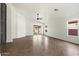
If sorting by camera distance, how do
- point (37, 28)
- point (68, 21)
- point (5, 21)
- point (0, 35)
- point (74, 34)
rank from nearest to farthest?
point (0, 35) < point (5, 21) < point (74, 34) < point (68, 21) < point (37, 28)

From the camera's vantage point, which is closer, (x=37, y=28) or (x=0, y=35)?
(x=0, y=35)

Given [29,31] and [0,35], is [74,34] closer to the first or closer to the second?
[0,35]

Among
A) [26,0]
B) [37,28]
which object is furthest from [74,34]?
[37,28]

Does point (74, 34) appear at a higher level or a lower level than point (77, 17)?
lower

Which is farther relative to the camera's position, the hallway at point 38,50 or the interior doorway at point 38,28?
the interior doorway at point 38,28

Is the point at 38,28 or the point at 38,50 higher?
the point at 38,28

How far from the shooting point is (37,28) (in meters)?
24.6

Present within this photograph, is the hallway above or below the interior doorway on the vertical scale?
below

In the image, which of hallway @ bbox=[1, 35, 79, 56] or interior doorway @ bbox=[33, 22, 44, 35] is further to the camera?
interior doorway @ bbox=[33, 22, 44, 35]

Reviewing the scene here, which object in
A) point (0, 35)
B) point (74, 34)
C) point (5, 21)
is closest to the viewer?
point (0, 35)

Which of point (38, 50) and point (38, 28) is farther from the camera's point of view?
point (38, 28)

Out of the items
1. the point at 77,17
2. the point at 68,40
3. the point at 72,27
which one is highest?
the point at 77,17

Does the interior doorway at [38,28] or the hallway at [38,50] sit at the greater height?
the interior doorway at [38,28]

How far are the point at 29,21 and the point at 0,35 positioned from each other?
1123 centimetres
